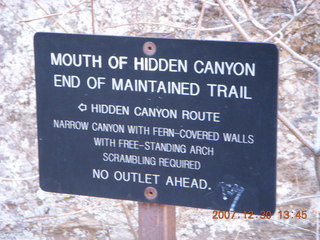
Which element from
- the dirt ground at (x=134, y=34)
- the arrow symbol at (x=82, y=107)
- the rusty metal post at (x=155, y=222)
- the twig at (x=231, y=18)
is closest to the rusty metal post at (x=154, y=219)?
the rusty metal post at (x=155, y=222)

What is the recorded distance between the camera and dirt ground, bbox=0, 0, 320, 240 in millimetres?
2238

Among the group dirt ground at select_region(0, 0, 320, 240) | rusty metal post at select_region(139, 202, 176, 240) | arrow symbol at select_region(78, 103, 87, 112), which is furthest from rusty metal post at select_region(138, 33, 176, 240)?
dirt ground at select_region(0, 0, 320, 240)

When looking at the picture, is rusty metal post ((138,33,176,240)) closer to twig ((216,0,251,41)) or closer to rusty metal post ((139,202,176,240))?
rusty metal post ((139,202,176,240))

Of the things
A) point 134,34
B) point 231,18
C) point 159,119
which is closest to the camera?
point 159,119

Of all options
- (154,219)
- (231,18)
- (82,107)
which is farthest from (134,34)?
(154,219)

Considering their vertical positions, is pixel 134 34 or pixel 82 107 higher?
pixel 134 34

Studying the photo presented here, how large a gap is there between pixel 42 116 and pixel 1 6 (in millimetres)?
1203

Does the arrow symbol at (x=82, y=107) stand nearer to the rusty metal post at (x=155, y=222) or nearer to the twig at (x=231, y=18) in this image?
the rusty metal post at (x=155, y=222)

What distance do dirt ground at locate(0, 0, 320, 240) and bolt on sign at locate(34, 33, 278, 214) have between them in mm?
757

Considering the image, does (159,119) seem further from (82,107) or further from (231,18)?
(231,18)

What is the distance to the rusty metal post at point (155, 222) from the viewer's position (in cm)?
140

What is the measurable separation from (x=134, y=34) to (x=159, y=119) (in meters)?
1.07

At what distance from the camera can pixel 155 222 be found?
4.61 feet

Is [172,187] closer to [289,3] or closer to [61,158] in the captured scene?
[61,158]
